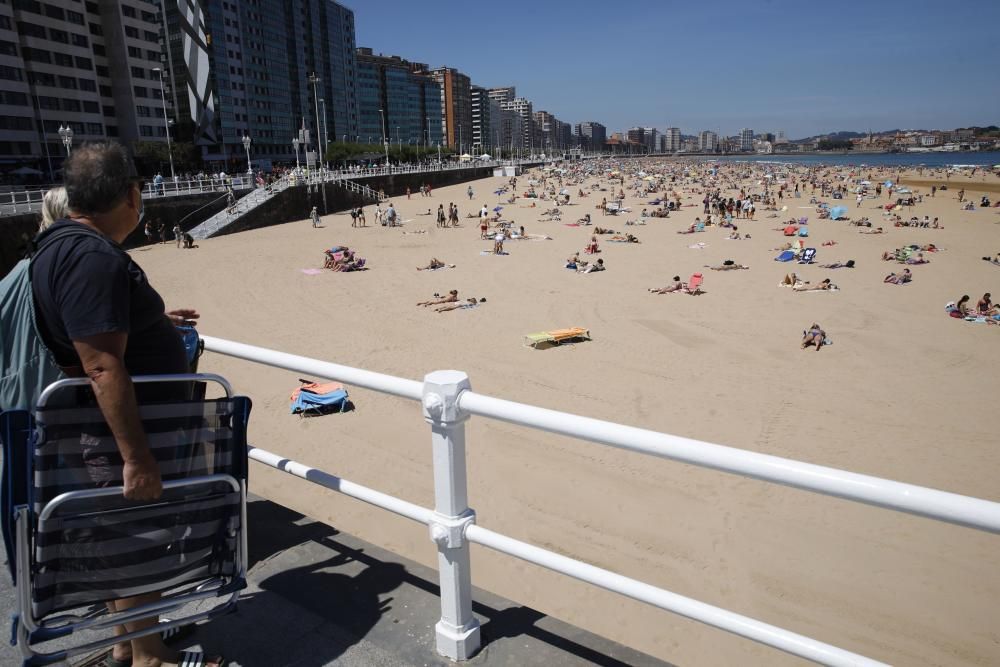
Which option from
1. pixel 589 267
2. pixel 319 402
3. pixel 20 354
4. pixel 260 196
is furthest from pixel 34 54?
pixel 20 354

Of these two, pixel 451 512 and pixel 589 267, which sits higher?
pixel 451 512

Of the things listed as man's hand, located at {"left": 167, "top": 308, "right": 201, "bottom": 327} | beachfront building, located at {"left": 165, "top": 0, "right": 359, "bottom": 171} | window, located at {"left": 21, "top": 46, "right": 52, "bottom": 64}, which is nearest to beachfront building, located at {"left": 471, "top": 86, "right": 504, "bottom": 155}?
beachfront building, located at {"left": 165, "top": 0, "right": 359, "bottom": 171}

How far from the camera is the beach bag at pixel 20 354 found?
1.89m

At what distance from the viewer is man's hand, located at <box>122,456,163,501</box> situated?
162 cm

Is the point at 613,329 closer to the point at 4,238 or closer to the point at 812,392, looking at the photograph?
the point at 812,392

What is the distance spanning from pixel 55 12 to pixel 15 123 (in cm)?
1090

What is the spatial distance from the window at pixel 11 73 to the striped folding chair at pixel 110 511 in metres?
63.4

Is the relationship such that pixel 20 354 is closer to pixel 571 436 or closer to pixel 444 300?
pixel 571 436

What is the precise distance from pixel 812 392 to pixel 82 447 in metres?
9.86

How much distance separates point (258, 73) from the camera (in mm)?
90062

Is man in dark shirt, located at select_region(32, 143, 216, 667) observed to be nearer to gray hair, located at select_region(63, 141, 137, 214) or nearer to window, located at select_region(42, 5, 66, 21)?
gray hair, located at select_region(63, 141, 137, 214)

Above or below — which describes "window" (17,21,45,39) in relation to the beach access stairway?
above

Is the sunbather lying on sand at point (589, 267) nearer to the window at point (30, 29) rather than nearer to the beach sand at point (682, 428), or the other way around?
the beach sand at point (682, 428)

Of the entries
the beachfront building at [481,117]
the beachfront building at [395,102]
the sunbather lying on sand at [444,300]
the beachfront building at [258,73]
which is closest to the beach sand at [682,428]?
the sunbather lying on sand at [444,300]
